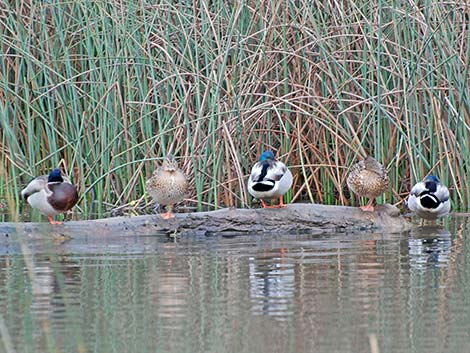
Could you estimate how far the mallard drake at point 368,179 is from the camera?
9.63 meters

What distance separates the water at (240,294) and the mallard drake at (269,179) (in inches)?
15.6

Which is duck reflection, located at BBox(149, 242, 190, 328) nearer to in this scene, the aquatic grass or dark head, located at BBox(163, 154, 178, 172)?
dark head, located at BBox(163, 154, 178, 172)

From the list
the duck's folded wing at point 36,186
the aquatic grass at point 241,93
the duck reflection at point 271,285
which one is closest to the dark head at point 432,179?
the aquatic grass at point 241,93

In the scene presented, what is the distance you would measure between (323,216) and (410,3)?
2.16 metres

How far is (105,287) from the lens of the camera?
6.99 metres

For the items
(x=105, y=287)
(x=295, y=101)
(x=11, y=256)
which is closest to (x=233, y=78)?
(x=295, y=101)

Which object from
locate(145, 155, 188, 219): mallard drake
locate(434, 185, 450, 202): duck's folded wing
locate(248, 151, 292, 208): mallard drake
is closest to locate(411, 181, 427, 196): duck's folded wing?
locate(434, 185, 450, 202): duck's folded wing

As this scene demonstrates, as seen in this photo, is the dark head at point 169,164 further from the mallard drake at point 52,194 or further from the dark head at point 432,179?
the dark head at point 432,179

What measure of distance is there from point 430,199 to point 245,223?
1541 millimetres

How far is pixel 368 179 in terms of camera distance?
31.7 feet

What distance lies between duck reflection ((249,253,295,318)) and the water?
0.01 m

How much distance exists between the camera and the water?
212 inches

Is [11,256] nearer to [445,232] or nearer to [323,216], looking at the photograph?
[323,216]

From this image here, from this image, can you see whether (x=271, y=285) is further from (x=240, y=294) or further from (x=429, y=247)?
(x=429, y=247)
